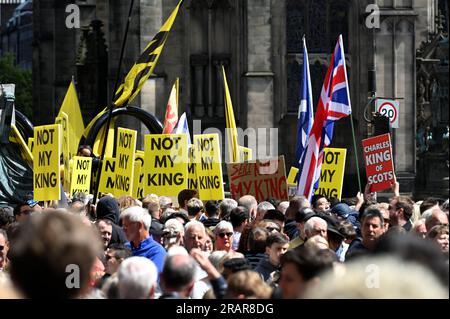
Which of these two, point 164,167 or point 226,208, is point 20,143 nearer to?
point 164,167

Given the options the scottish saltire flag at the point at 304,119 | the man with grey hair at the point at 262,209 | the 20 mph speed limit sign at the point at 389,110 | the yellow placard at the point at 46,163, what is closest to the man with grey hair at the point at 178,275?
the man with grey hair at the point at 262,209

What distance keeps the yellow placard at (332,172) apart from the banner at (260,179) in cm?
→ 153

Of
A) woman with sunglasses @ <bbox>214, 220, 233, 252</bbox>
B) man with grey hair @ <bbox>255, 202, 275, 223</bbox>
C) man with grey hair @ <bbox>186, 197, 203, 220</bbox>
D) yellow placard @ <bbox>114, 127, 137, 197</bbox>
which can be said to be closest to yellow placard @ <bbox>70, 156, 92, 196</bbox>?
yellow placard @ <bbox>114, 127, 137, 197</bbox>

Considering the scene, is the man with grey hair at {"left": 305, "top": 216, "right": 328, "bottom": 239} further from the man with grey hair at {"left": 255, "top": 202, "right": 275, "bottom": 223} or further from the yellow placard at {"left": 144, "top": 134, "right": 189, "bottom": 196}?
the yellow placard at {"left": 144, "top": 134, "right": 189, "bottom": 196}

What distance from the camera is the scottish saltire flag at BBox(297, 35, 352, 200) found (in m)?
18.9

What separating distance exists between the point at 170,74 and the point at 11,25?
94.1 metres

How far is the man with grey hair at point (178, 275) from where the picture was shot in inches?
283

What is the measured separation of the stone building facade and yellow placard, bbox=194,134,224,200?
12.8 meters

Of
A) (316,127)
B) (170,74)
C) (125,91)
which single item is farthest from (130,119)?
(316,127)

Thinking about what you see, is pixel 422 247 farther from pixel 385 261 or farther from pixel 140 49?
pixel 140 49

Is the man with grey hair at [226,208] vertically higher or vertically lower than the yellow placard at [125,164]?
lower

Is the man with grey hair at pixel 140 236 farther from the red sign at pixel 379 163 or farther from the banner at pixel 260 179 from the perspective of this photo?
the red sign at pixel 379 163

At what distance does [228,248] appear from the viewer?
11633 millimetres

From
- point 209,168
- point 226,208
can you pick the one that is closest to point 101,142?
point 209,168
